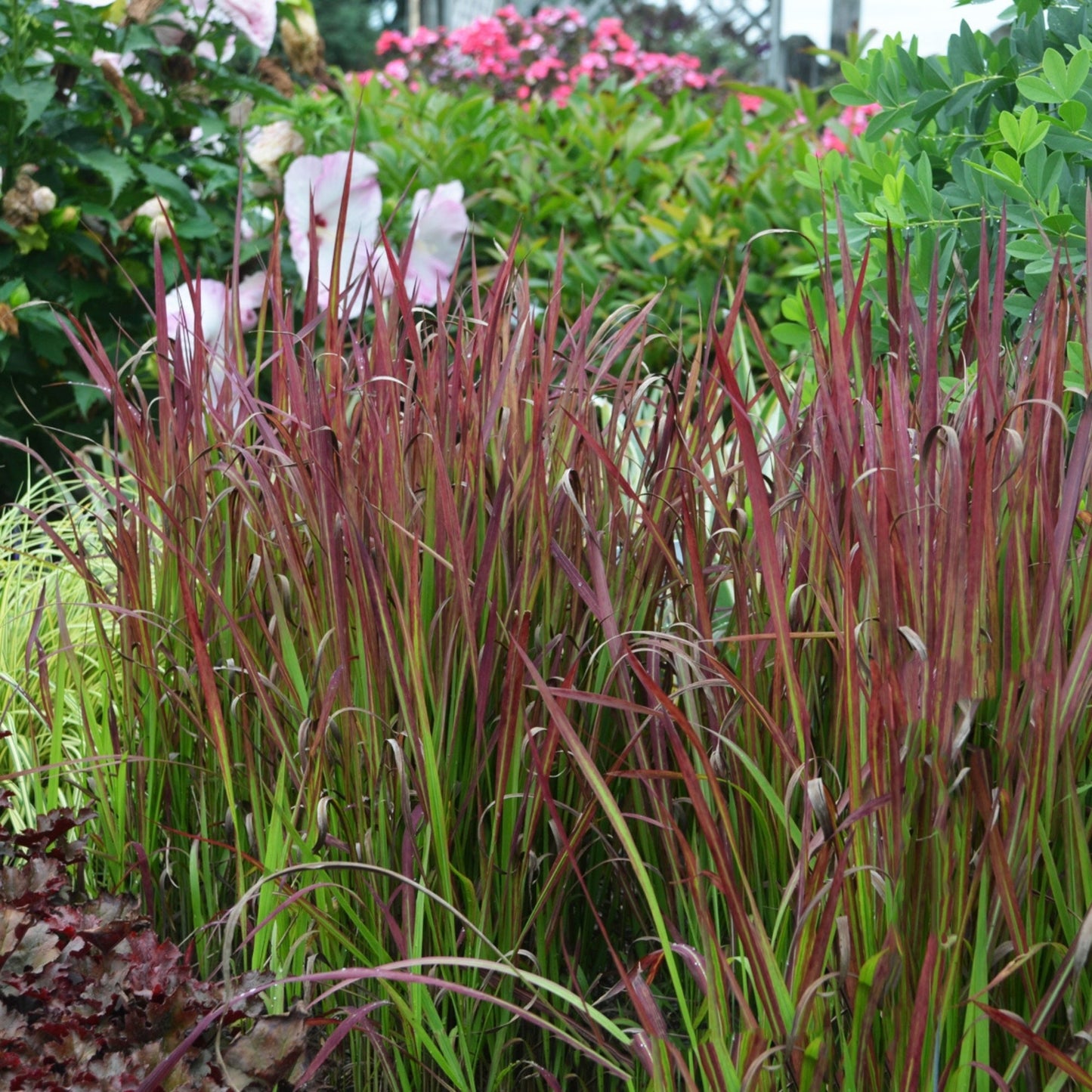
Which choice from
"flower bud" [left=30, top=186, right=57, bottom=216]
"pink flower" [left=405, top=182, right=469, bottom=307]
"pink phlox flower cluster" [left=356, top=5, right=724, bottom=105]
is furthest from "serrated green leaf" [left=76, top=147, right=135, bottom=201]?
"pink phlox flower cluster" [left=356, top=5, right=724, bottom=105]

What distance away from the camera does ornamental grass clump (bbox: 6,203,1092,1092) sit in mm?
972

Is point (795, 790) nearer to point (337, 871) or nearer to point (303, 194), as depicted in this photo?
point (337, 871)

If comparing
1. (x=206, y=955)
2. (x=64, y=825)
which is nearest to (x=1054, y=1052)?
(x=206, y=955)

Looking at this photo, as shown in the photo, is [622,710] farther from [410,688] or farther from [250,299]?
[250,299]

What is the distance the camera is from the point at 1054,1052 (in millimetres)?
876

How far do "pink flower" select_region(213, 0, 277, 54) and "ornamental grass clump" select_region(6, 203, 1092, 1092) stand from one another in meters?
1.69

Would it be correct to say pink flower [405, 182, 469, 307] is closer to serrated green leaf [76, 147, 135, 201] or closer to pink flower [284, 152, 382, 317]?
pink flower [284, 152, 382, 317]

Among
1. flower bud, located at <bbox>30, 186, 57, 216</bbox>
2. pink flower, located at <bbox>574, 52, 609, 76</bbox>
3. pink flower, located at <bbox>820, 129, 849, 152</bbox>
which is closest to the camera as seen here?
flower bud, located at <bbox>30, 186, 57, 216</bbox>

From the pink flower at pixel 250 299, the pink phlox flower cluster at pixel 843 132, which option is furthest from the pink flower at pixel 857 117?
the pink flower at pixel 250 299

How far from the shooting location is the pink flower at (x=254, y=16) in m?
2.99

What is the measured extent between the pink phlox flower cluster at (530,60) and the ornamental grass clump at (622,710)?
4.62 metres

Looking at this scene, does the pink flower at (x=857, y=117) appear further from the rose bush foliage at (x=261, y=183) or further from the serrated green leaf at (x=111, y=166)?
the serrated green leaf at (x=111, y=166)

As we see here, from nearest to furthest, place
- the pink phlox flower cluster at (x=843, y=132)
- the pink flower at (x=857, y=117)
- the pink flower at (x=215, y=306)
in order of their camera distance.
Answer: the pink flower at (x=215, y=306) → the pink phlox flower cluster at (x=843, y=132) → the pink flower at (x=857, y=117)

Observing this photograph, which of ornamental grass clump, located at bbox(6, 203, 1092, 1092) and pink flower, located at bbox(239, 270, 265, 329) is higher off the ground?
pink flower, located at bbox(239, 270, 265, 329)
